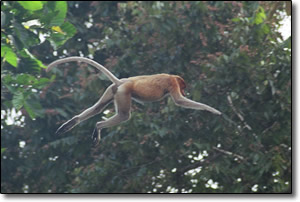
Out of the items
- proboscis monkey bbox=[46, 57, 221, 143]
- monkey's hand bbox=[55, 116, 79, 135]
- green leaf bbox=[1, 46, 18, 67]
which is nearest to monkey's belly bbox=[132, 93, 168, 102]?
proboscis monkey bbox=[46, 57, 221, 143]

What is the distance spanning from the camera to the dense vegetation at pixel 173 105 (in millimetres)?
4816

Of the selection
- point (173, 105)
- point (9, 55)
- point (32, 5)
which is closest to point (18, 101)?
point (32, 5)

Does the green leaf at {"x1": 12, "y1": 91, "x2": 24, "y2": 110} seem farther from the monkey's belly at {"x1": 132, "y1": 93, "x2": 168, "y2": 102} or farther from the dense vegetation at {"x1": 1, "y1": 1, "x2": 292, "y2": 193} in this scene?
the dense vegetation at {"x1": 1, "y1": 1, "x2": 292, "y2": 193}

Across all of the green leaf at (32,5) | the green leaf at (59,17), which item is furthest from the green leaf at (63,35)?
the green leaf at (32,5)

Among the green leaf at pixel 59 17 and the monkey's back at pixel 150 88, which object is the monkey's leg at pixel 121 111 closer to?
the monkey's back at pixel 150 88

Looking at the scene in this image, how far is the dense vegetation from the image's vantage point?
4.82m

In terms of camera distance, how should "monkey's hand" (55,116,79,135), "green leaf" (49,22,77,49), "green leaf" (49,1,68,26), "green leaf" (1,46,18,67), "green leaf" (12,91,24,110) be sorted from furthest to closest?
"green leaf" (1,46,18,67)
"green leaf" (49,22,77,49)
"green leaf" (49,1,68,26)
"green leaf" (12,91,24,110)
"monkey's hand" (55,116,79,135)

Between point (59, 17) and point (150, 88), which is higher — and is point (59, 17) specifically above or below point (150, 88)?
above

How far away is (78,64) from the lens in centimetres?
574

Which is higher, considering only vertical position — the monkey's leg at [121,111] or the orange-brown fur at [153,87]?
the orange-brown fur at [153,87]

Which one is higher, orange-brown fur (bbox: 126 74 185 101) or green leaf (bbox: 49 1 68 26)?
green leaf (bbox: 49 1 68 26)

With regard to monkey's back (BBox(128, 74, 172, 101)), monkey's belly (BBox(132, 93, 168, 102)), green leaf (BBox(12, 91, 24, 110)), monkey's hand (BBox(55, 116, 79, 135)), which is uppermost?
monkey's back (BBox(128, 74, 172, 101))

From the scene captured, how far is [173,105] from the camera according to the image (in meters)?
4.96

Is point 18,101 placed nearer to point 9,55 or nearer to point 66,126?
point 66,126
